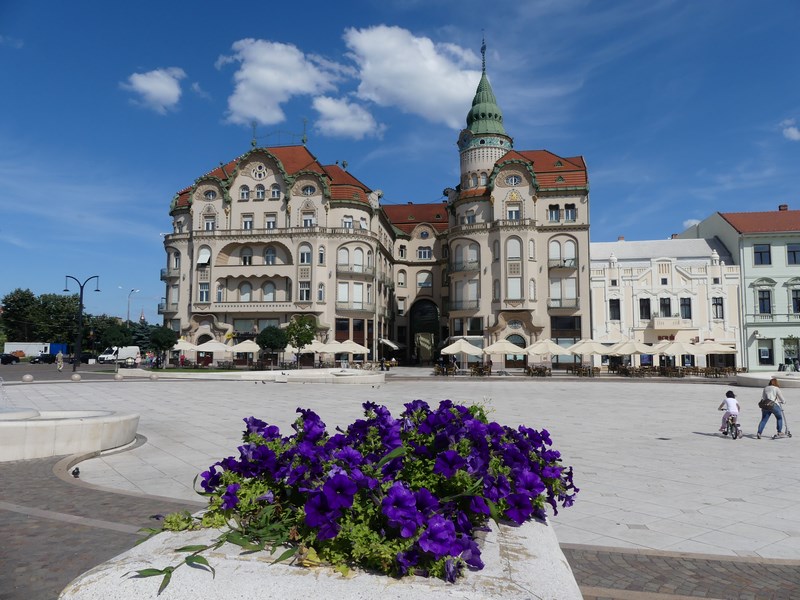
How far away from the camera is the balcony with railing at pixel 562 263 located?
170 ft

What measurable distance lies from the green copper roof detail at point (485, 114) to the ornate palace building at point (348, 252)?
3.26m

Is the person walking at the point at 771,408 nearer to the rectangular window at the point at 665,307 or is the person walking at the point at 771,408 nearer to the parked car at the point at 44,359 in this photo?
the rectangular window at the point at 665,307

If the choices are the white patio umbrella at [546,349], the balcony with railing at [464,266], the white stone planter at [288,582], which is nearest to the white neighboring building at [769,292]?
the white patio umbrella at [546,349]

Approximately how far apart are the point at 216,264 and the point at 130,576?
55.4 metres

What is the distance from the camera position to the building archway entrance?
64.6m

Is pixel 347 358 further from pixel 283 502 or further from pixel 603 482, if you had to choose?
pixel 283 502

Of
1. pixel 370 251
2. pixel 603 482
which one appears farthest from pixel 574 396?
pixel 370 251

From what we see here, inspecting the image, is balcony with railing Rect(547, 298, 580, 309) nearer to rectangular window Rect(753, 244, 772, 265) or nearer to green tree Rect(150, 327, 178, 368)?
rectangular window Rect(753, 244, 772, 265)

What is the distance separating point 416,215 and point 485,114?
16793 mm

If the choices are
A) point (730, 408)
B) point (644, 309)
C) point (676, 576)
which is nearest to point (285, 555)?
point (676, 576)

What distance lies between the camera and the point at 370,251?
185 ft

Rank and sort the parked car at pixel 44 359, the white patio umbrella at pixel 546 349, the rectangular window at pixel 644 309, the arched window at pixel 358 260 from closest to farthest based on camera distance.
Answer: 1. the white patio umbrella at pixel 546 349
2. the rectangular window at pixel 644 309
3. the arched window at pixel 358 260
4. the parked car at pixel 44 359

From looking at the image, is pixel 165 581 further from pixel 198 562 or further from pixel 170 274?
pixel 170 274

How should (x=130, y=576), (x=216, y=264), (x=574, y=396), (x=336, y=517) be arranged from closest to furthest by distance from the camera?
(x=130, y=576) < (x=336, y=517) < (x=574, y=396) < (x=216, y=264)
